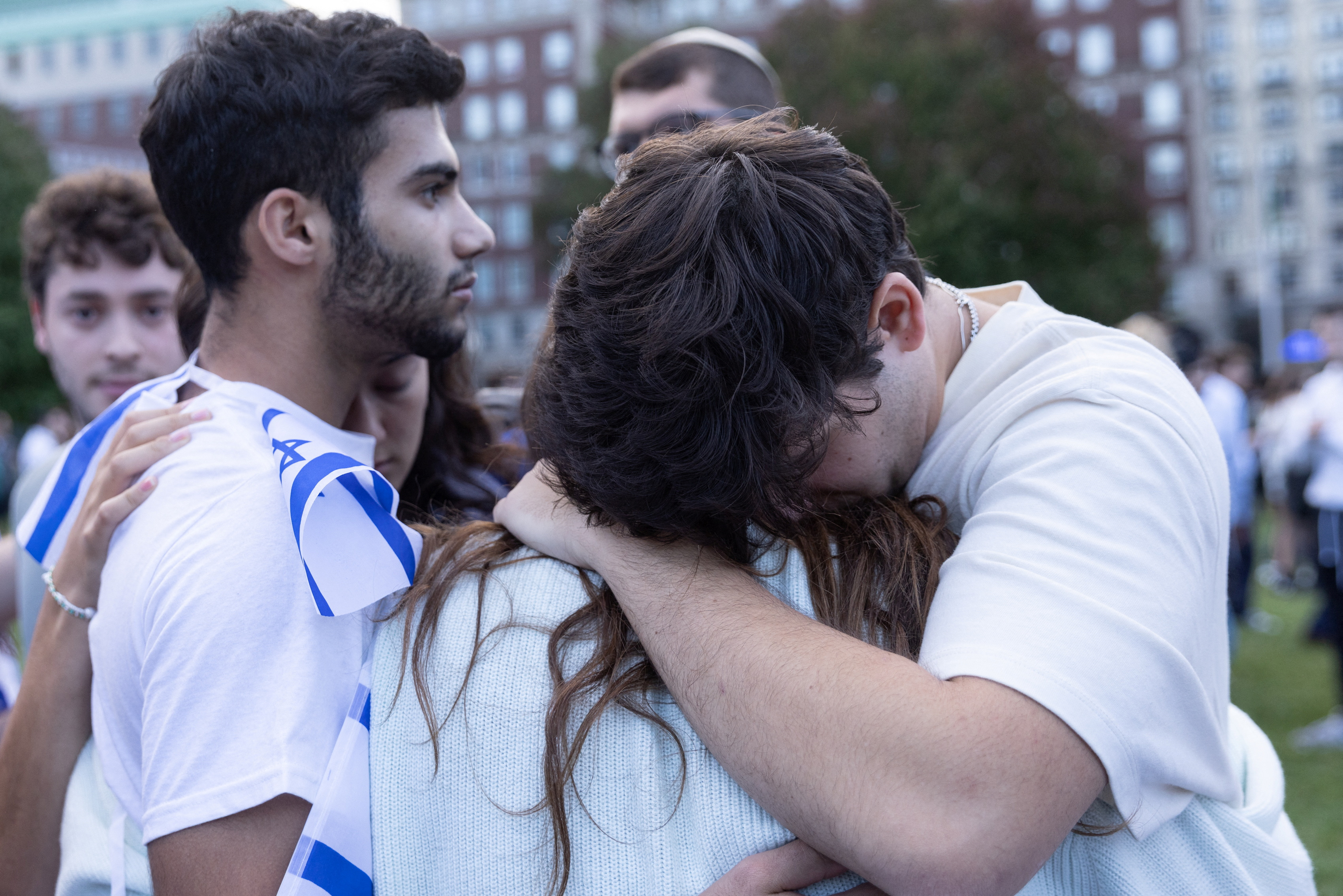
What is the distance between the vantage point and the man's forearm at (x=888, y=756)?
136 cm

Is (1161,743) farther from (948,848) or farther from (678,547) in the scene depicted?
(678,547)

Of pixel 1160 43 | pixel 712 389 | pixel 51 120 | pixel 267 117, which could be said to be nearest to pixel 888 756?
pixel 712 389

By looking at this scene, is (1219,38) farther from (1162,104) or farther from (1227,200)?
(1162,104)

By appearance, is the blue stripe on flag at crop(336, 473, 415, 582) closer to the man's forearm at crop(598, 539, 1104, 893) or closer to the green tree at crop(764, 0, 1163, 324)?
the man's forearm at crop(598, 539, 1104, 893)

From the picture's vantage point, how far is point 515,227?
2240 inches

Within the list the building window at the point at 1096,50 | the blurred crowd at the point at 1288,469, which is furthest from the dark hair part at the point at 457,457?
the building window at the point at 1096,50

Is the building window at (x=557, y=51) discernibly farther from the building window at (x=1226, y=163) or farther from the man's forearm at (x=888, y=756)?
the man's forearm at (x=888, y=756)

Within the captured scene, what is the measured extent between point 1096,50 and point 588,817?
54.9 meters

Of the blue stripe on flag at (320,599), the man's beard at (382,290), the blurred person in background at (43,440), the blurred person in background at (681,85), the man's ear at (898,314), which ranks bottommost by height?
the blurred person in background at (43,440)

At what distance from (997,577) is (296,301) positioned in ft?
4.95

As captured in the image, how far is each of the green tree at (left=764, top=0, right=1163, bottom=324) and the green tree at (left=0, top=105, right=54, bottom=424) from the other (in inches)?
781

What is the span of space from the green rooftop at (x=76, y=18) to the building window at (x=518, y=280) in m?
19.2

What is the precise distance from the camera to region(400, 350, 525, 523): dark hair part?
9.57 feet

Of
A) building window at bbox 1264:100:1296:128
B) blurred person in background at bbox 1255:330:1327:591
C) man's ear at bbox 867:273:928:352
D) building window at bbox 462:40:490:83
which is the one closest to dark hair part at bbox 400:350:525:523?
man's ear at bbox 867:273:928:352
